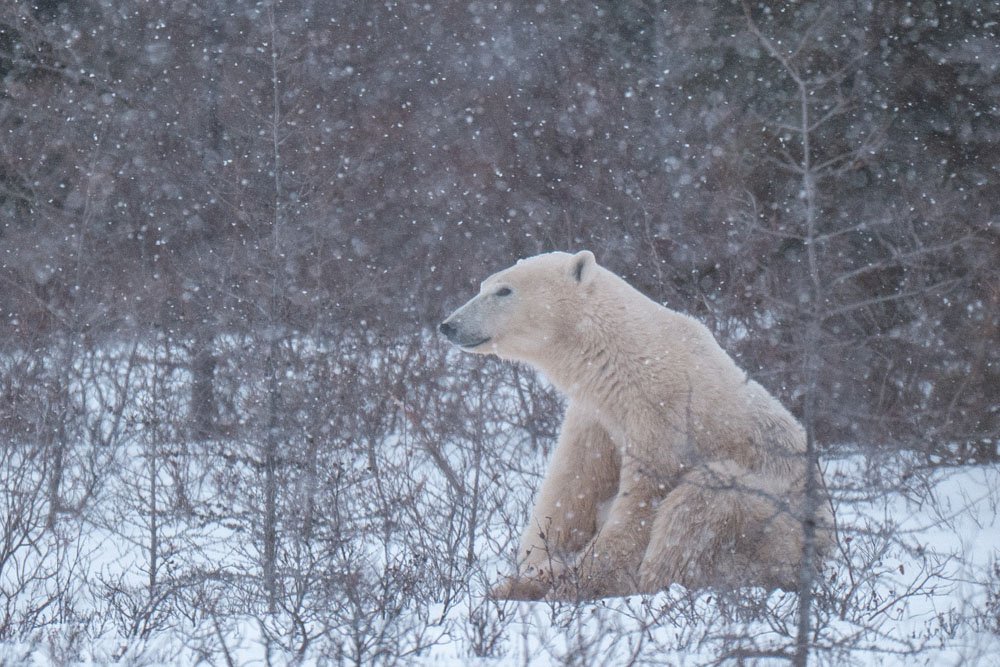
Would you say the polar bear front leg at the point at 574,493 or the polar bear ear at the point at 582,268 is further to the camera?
the polar bear ear at the point at 582,268

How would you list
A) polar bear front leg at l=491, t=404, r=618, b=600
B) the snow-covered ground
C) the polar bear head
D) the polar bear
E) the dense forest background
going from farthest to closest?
the dense forest background
the polar bear head
polar bear front leg at l=491, t=404, r=618, b=600
the polar bear
the snow-covered ground

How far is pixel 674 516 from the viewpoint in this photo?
3.59 m

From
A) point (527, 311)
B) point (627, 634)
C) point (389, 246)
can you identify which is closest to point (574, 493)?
point (527, 311)

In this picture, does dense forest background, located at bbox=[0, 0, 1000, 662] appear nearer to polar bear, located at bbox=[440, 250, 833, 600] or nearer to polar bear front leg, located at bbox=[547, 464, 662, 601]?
polar bear, located at bbox=[440, 250, 833, 600]

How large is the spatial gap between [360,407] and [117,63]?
25.3ft

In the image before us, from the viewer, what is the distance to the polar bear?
11.8 ft

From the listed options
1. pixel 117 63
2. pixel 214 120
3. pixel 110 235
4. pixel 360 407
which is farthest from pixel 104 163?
pixel 360 407

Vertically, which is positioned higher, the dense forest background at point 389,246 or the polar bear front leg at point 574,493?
the dense forest background at point 389,246

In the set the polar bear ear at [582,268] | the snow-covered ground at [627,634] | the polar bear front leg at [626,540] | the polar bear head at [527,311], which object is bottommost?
the snow-covered ground at [627,634]

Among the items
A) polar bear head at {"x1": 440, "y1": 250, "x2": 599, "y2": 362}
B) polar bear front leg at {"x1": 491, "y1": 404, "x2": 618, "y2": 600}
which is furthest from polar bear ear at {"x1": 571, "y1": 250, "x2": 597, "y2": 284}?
polar bear front leg at {"x1": 491, "y1": 404, "x2": 618, "y2": 600}

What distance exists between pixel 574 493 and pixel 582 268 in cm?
106

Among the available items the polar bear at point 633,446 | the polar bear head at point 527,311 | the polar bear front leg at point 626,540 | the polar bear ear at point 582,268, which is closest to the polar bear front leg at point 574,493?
the polar bear at point 633,446

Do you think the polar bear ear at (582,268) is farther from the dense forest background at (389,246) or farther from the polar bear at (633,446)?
the dense forest background at (389,246)

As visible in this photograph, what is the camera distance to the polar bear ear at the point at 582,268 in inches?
173
